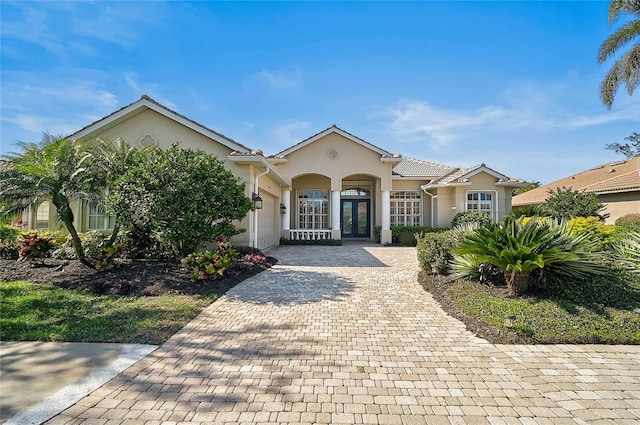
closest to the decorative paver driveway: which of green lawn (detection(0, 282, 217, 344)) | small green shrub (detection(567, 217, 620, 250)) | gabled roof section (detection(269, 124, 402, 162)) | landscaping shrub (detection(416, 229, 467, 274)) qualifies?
green lawn (detection(0, 282, 217, 344))

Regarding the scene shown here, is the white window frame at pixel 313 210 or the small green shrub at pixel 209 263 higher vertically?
the white window frame at pixel 313 210

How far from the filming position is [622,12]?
16516 mm

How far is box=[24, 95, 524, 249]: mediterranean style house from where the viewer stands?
492 inches

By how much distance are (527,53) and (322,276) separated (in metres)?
10.3

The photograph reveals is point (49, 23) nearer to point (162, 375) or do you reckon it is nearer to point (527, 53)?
point (162, 375)

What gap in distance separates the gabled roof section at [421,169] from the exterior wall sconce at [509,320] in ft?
53.4

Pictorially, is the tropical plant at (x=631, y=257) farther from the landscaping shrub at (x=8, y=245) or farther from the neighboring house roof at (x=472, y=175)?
the landscaping shrub at (x=8, y=245)

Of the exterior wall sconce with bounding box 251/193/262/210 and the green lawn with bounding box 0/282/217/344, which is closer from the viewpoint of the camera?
the green lawn with bounding box 0/282/217/344

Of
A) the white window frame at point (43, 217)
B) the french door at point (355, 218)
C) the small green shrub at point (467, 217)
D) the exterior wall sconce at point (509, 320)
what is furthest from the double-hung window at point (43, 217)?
the small green shrub at point (467, 217)

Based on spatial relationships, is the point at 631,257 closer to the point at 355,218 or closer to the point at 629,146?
the point at 355,218

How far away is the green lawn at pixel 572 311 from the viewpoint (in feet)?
14.8

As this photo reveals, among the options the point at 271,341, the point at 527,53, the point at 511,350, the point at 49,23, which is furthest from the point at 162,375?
the point at 527,53

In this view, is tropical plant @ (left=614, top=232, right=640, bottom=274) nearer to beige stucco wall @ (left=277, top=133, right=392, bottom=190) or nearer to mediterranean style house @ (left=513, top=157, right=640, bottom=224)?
mediterranean style house @ (left=513, top=157, right=640, bottom=224)

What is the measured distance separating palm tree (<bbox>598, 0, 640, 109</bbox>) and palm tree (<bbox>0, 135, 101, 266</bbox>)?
80.0ft
